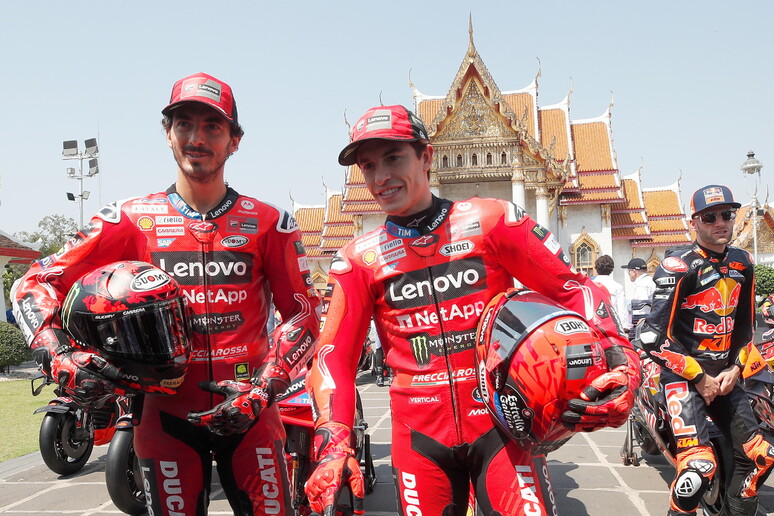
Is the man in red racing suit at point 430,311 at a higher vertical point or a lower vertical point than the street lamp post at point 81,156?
lower

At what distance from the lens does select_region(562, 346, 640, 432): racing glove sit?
1990mm

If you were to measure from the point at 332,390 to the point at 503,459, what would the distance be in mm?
633

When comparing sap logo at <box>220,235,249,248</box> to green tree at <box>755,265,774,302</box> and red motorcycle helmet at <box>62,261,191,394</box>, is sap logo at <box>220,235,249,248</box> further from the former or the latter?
green tree at <box>755,265,774,302</box>

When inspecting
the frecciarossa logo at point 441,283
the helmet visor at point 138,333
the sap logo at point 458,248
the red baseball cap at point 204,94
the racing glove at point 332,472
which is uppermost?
the red baseball cap at point 204,94

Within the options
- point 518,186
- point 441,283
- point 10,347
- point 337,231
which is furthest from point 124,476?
point 337,231

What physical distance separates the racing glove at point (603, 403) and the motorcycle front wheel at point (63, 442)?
223 inches

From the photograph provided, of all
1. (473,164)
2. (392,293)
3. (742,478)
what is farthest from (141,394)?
(473,164)

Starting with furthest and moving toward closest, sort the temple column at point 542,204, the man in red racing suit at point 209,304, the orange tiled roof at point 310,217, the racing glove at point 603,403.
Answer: the orange tiled roof at point 310,217
the temple column at point 542,204
the man in red racing suit at point 209,304
the racing glove at point 603,403

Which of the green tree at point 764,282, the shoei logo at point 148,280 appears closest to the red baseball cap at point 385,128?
the shoei logo at point 148,280

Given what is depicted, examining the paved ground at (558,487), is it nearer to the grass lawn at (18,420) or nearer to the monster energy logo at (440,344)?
the grass lawn at (18,420)

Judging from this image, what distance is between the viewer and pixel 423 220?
2.62 m

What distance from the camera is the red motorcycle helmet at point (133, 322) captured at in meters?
2.62

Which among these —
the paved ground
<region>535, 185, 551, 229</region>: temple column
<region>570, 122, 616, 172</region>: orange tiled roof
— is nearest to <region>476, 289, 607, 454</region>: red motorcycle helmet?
the paved ground

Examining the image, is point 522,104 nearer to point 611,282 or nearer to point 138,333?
point 611,282
